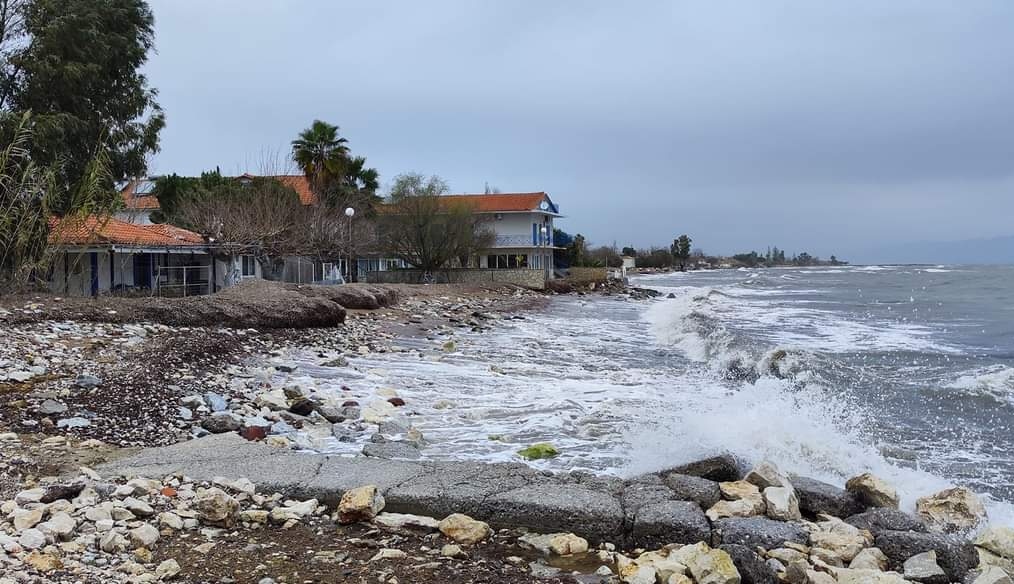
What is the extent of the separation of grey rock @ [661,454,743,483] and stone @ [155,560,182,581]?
158 inches

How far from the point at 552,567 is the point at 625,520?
2.46 feet

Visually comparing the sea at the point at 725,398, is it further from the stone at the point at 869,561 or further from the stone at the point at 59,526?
the stone at the point at 59,526

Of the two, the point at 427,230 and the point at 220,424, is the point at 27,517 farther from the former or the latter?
the point at 427,230

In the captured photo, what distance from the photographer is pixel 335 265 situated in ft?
137

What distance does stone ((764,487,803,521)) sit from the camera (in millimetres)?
5504

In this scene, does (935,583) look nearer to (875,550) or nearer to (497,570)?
(875,550)

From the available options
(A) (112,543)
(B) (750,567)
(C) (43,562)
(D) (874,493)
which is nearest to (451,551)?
(B) (750,567)

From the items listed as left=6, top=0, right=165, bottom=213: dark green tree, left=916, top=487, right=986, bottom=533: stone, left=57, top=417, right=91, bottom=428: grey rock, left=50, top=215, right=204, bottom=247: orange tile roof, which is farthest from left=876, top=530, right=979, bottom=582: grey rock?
left=6, top=0, right=165, bottom=213: dark green tree

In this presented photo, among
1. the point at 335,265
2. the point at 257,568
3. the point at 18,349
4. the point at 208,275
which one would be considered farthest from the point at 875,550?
the point at 335,265

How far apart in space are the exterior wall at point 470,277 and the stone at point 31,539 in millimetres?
41650

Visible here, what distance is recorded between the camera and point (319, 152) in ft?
139

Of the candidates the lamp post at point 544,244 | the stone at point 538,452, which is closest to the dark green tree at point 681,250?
the lamp post at point 544,244

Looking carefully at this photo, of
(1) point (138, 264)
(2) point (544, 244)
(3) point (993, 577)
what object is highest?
(2) point (544, 244)

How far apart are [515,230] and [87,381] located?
161 feet
